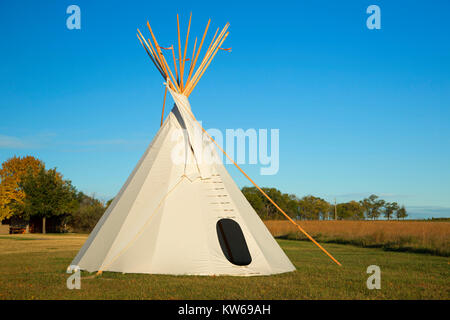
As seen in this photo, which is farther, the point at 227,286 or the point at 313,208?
the point at 313,208

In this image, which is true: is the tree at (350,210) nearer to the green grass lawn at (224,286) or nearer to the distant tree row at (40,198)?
the distant tree row at (40,198)

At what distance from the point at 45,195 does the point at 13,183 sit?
8212 mm

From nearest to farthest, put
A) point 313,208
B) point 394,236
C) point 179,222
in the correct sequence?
point 179,222
point 394,236
point 313,208

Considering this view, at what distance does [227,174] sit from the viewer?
9.77 metres

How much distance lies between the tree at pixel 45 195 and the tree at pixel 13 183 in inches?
54.6

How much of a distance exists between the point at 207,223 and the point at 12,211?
3573 cm

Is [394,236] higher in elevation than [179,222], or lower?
lower

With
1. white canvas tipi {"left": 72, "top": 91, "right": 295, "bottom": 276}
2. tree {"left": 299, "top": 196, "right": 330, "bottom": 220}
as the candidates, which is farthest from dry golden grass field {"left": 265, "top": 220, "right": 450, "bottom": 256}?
tree {"left": 299, "top": 196, "right": 330, "bottom": 220}

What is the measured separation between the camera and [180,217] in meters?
8.25

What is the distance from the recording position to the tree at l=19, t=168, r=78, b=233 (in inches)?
1380

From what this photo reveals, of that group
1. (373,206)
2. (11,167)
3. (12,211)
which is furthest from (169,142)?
(373,206)

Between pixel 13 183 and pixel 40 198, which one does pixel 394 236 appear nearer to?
pixel 40 198

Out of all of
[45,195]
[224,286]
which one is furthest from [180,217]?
[45,195]
